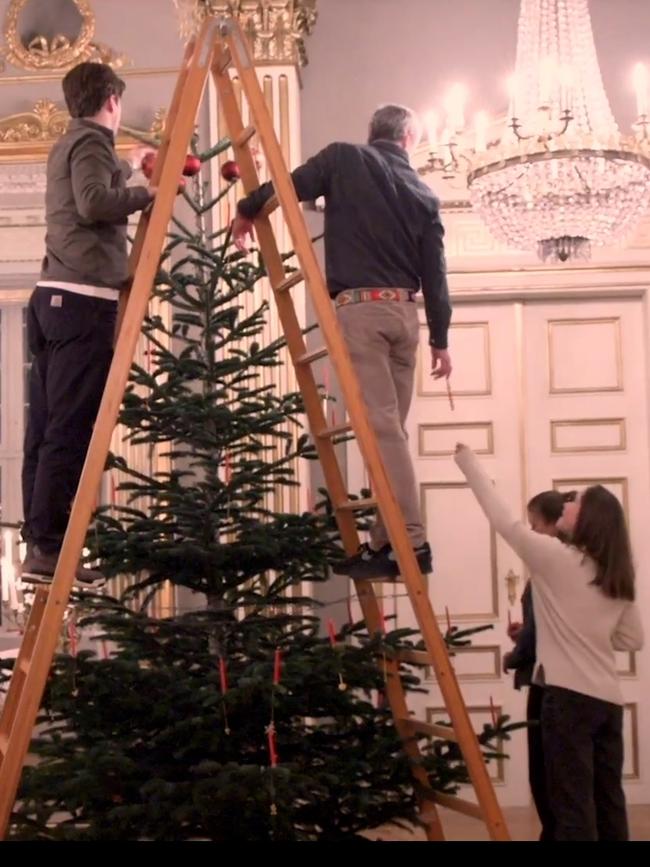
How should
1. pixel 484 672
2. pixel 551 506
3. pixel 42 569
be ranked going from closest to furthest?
pixel 42 569
pixel 551 506
pixel 484 672

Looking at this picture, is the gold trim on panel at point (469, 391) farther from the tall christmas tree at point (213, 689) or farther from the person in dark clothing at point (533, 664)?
the tall christmas tree at point (213, 689)

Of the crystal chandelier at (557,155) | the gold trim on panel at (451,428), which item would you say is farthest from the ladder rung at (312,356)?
the gold trim on panel at (451,428)

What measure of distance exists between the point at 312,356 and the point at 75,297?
0.68 meters

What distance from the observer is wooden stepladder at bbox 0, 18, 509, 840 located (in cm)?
357

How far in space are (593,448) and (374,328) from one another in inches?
126

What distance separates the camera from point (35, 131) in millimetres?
6945

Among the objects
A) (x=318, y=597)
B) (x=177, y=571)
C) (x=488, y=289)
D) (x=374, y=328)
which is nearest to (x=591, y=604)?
(x=374, y=328)

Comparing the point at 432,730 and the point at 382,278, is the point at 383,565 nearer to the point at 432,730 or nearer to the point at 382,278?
the point at 432,730

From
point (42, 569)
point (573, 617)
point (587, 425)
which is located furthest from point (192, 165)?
point (587, 425)

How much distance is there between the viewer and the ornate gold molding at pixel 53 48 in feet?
23.0

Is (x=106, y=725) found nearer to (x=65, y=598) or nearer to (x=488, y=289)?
(x=65, y=598)

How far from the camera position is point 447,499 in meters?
7.13

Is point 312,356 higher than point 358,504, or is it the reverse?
point 312,356

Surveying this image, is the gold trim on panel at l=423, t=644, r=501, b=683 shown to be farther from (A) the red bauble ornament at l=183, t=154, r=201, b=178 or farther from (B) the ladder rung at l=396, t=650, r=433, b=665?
(A) the red bauble ornament at l=183, t=154, r=201, b=178
